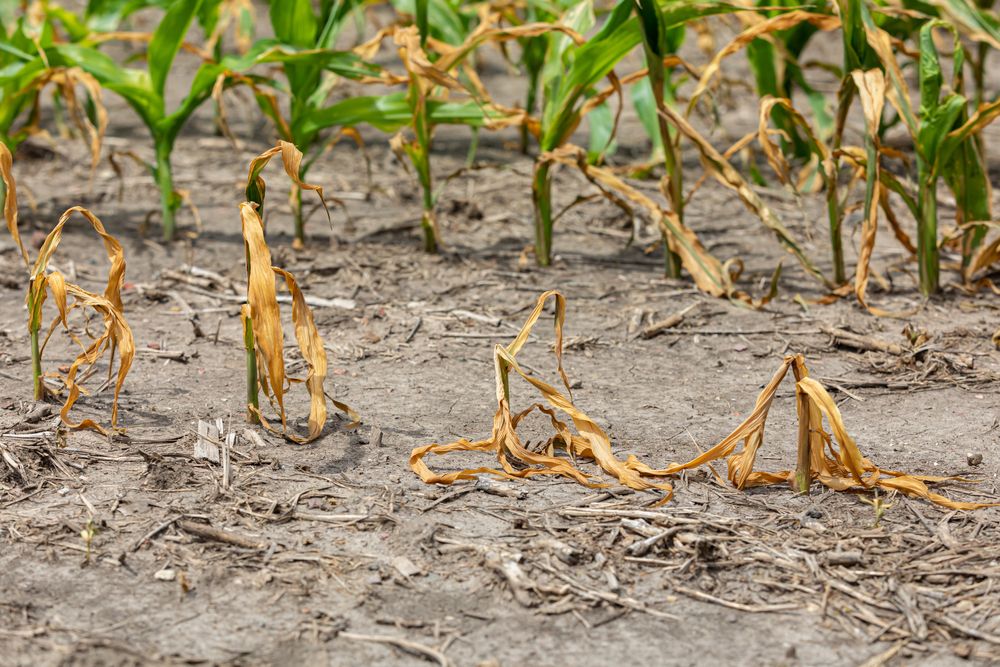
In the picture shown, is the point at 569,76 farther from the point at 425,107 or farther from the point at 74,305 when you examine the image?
the point at 74,305

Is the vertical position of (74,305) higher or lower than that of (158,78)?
lower

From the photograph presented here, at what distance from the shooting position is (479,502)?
201 centimetres

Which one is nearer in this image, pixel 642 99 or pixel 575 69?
pixel 575 69

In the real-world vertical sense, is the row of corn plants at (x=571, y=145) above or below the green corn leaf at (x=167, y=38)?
below

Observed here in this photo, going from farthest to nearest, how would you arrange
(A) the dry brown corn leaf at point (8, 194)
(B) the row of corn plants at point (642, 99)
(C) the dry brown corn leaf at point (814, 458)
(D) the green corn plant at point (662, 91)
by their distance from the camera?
1. (B) the row of corn plants at point (642, 99)
2. (D) the green corn plant at point (662, 91)
3. (A) the dry brown corn leaf at point (8, 194)
4. (C) the dry brown corn leaf at point (814, 458)

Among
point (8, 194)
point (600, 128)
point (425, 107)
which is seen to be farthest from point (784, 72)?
point (8, 194)

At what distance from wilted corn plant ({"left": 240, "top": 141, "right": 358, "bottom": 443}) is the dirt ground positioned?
82 millimetres

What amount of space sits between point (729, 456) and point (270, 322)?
0.86 meters

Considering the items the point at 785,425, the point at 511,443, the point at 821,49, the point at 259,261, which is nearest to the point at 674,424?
the point at 785,425

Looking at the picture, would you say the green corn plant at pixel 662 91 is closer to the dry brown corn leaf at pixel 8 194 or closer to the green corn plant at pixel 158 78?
the green corn plant at pixel 158 78

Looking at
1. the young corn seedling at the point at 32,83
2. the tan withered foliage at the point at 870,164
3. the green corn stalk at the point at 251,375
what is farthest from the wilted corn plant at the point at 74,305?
the tan withered foliage at the point at 870,164

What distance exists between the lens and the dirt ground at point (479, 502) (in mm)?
1648

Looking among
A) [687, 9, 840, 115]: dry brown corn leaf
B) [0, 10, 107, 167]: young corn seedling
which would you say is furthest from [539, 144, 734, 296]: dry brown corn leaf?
[0, 10, 107, 167]: young corn seedling

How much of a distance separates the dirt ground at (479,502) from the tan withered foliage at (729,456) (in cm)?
3
